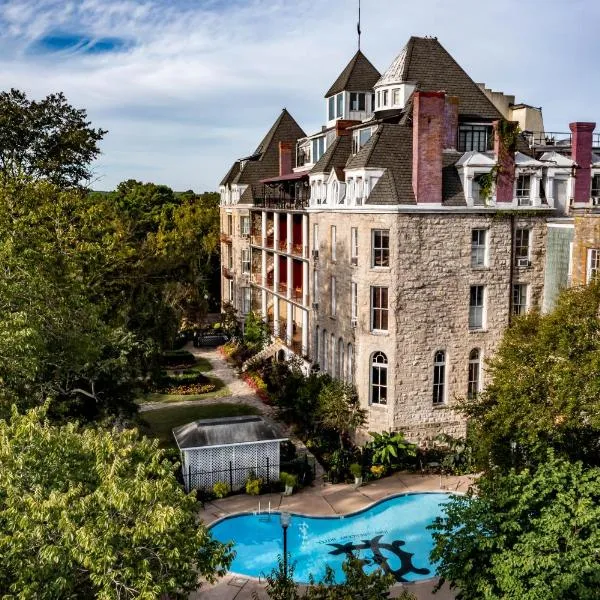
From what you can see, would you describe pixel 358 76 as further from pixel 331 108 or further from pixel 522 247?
pixel 522 247

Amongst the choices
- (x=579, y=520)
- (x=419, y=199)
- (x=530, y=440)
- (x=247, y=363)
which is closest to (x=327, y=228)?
(x=419, y=199)

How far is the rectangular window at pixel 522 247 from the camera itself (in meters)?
31.1

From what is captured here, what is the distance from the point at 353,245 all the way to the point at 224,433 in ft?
36.7

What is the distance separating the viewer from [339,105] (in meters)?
43.1

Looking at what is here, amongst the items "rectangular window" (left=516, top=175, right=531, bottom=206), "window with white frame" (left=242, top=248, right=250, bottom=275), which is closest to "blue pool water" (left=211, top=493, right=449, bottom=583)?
"rectangular window" (left=516, top=175, right=531, bottom=206)

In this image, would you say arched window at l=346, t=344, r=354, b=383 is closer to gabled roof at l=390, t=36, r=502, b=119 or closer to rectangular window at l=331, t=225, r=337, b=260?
rectangular window at l=331, t=225, r=337, b=260

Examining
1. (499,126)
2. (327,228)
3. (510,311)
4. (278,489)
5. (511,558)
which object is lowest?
(278,489)

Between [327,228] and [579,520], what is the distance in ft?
77.1

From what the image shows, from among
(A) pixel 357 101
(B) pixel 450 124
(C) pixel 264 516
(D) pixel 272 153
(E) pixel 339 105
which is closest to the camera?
(C) pixel 264 516

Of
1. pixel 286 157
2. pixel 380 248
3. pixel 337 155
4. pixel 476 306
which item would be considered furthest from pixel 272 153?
pixel 476 306

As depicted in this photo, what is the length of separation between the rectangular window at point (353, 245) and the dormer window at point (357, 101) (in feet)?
46.2

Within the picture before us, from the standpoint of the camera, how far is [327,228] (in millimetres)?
35719

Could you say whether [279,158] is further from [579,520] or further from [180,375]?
[579,520]

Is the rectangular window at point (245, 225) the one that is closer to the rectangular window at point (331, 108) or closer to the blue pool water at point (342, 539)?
the rectangular window at point (331, 108)
